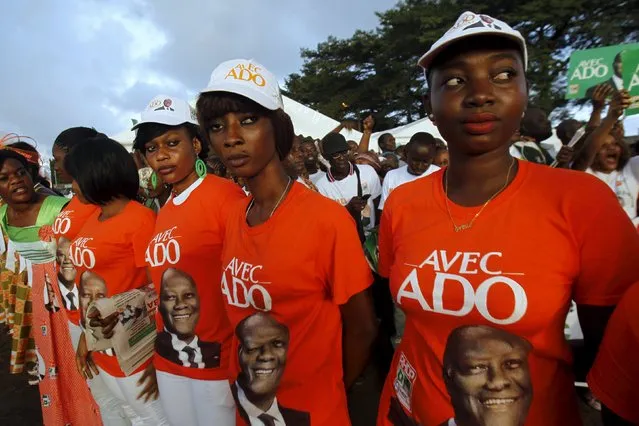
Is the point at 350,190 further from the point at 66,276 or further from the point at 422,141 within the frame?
the point at 66,276

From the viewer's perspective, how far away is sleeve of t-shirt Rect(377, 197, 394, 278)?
1520mm

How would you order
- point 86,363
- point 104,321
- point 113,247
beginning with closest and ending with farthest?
point 104,321
point 113,247
point 86,363

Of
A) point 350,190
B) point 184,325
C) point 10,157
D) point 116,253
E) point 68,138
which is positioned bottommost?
point 184,325

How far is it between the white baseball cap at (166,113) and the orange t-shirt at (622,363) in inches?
79.8

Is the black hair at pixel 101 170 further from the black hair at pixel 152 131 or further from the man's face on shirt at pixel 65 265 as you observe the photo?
the man's face on shirt at pixel 65 265

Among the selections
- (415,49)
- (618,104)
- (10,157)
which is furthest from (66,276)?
(415,49)

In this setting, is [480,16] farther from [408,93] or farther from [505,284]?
[408,93]

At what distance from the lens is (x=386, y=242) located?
5.14ft

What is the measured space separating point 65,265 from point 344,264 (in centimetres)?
226

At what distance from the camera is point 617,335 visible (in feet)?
2.98

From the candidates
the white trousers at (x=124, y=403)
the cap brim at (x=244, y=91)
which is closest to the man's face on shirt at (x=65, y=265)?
the white trousers at (x=124, y=403)

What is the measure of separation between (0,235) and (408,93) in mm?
26488

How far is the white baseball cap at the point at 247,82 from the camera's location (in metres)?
1.63

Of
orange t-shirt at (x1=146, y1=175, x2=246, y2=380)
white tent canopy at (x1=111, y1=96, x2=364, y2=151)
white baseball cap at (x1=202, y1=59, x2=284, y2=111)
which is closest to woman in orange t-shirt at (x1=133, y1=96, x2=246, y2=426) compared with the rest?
orange t-shirt at (x1=146, y1=175, x2=246, y2=380)
